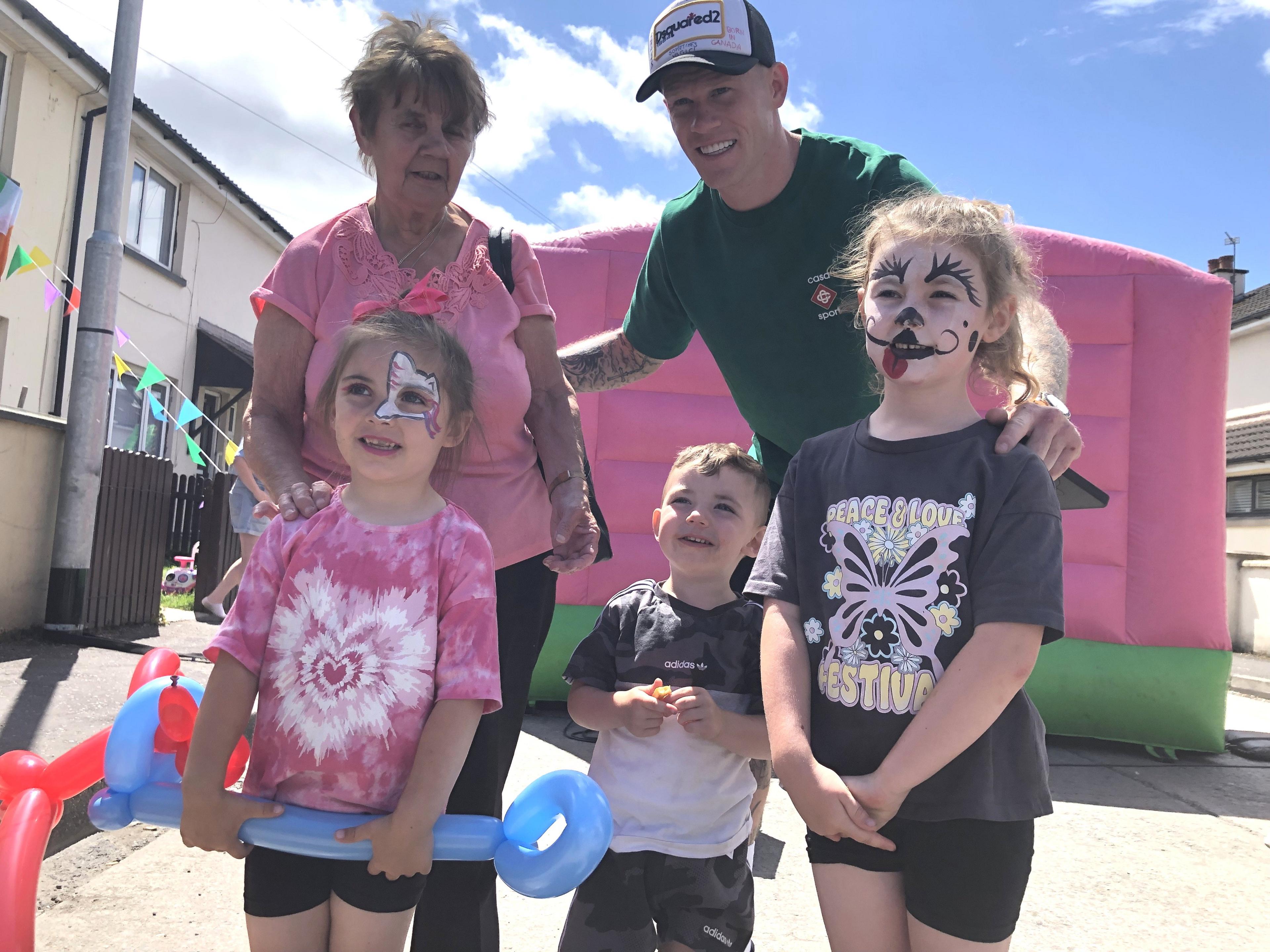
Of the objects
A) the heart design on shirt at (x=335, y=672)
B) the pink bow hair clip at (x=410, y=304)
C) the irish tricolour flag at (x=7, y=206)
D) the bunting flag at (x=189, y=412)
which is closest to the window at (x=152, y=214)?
the bunting flag at (x=189, y=412)

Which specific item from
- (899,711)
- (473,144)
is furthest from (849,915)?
(473,144)

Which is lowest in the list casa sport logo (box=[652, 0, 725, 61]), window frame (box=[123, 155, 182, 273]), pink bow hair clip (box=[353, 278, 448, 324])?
pink bow hair clip (box=[353, 278, 448, 324])

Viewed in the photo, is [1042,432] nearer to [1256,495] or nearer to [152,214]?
[152,214]

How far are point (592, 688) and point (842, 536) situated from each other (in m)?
0.66

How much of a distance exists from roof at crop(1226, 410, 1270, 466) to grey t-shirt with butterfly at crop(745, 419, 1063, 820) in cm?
1585

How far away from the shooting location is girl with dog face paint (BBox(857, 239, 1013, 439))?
1453 millimetres

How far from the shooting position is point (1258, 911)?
9.15ft

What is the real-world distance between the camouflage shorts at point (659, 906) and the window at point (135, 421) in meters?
10.7

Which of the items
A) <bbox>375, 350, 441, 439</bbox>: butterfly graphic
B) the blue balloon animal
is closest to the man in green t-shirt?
<bbox>375, 350, 441, 439</bbox>: butterfly graphic

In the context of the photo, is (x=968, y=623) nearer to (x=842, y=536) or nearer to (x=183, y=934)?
(x=842, y=536)

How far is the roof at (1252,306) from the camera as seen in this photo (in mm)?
17938

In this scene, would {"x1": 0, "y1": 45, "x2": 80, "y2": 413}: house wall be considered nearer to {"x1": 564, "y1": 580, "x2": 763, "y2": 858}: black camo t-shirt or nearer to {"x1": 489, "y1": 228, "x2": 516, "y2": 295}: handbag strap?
{"x1": 489, "y1": 228, "x2": 516, "y2": 295}: handbag strap

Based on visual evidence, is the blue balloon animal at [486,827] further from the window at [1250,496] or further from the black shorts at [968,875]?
the window at [1250,496]

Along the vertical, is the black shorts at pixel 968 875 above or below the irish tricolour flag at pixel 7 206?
below
